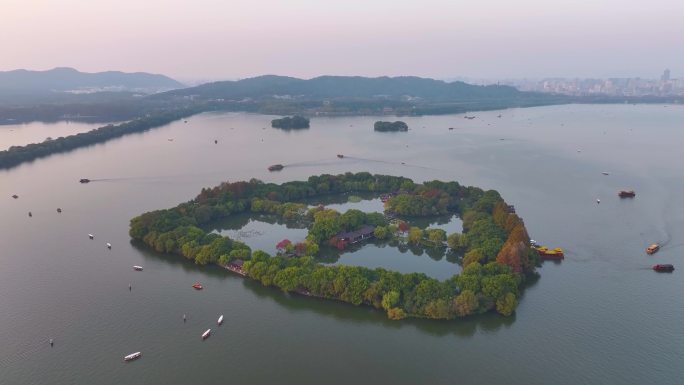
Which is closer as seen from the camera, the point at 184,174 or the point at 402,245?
the point at 402,245

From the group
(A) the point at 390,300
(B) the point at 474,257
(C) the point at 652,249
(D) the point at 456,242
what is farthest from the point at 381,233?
(C) the point at 652,249

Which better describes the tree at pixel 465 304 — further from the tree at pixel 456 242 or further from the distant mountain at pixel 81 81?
the distant mountain at pixel 81 81

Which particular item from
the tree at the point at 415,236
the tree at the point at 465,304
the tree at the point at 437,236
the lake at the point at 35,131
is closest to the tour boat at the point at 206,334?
the tree at the point at 465,304

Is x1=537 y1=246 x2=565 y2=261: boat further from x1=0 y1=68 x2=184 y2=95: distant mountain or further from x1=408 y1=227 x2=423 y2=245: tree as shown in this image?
x1=0 y1=68 x2=184 y2=95: distant mountain

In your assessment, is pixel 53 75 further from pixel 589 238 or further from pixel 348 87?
pixel 589 238

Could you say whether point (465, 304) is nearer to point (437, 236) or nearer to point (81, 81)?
point (437, 236)

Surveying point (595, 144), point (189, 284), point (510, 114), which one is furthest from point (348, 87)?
point (189, 284)
